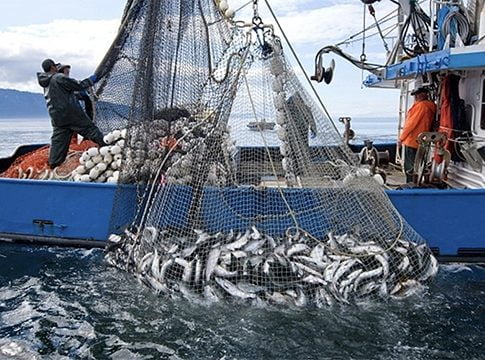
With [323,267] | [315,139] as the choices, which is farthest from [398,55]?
[323,267]

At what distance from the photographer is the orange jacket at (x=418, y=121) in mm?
8461

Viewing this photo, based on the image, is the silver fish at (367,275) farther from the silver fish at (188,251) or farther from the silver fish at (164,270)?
the silver fish at (164,270)

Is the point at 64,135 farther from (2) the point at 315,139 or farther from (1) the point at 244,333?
(1) the point at 244,333

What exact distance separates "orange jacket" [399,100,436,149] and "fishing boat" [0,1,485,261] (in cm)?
41

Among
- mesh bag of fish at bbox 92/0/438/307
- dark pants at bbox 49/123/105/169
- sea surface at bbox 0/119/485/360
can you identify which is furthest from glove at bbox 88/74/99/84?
sea surface at bbox 0/119/485/360

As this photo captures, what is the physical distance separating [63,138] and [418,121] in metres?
5.64

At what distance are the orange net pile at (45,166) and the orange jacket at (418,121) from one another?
5134 mm

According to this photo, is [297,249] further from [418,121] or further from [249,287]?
[418,121]

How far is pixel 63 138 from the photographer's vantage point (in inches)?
331

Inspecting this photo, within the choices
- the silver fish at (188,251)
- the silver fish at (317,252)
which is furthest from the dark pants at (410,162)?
the silver fish at (188,251)

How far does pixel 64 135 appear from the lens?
8422mm

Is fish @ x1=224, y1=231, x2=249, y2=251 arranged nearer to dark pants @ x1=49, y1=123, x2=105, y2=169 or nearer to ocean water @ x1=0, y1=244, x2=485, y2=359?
ocean water @ x1=0, y1=244, x2=485, y2=359

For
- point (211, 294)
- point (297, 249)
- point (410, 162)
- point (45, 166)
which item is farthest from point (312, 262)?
point (45, 166)

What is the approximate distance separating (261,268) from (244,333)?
2.42 ft
